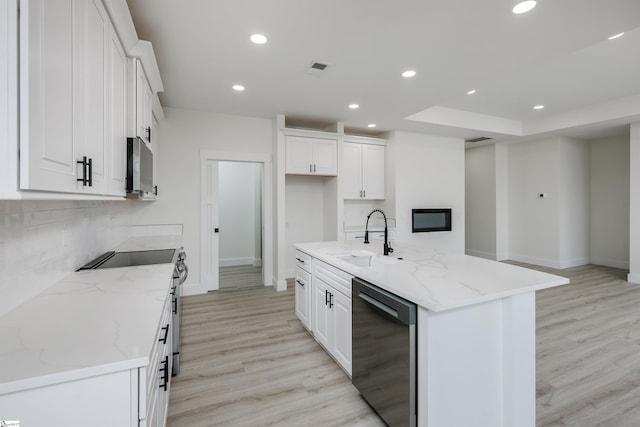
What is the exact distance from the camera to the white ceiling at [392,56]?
6.91ft

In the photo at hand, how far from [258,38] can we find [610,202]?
746 centimetres

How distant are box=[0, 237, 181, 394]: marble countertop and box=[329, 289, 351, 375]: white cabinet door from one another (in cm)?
119

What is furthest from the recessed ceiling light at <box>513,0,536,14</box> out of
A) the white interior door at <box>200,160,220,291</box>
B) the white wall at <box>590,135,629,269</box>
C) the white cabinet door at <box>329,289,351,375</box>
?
the white wall at <box>590,135,629,269</box>

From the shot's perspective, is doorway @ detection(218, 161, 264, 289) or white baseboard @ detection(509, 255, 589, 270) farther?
doorway @ detection(218, 161, 264, 289)

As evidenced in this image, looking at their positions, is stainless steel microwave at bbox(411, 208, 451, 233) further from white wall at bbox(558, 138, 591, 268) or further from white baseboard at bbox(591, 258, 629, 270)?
white baseboard at bbox(591, 258, 629, 270)

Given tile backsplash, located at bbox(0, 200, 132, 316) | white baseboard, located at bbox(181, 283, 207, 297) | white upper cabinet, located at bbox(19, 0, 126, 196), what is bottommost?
white baseboard, located at bbox(181, 283, 207, 297)

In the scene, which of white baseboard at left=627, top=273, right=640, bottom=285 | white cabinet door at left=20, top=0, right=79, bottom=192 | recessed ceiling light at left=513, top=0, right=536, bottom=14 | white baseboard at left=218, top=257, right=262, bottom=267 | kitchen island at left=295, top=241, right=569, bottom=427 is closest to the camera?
white cabinet door at left=20, top=0, right=79, bottom=192

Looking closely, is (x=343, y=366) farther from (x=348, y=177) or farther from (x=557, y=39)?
(x=348, y=177)

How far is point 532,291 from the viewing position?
5.31ft

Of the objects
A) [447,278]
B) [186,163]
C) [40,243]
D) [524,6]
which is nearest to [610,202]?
[524,6]

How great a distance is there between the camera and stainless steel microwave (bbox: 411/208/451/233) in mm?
5530

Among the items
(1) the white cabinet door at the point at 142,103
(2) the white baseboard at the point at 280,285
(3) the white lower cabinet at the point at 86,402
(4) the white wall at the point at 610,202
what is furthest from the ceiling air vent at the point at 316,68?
(4) the white wall at the point at 610,202

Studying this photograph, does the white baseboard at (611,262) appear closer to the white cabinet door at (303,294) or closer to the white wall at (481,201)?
the white wall at (481,201)

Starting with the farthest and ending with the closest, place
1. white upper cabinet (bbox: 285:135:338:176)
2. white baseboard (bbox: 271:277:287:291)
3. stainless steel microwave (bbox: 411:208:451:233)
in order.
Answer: stainless steel microwave (bbox: 411:208:451:233) → white upper cabinet (bbox: 285:135:338:176) → white baseboard (bbox: 271:277:287:291)
